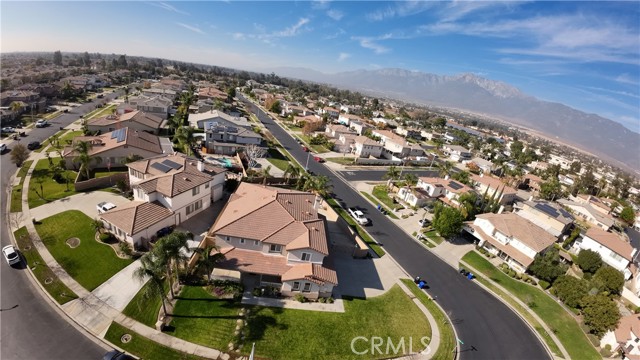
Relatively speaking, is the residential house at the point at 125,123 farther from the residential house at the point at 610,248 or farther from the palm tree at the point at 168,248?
A: the residential house at the point at 610,248

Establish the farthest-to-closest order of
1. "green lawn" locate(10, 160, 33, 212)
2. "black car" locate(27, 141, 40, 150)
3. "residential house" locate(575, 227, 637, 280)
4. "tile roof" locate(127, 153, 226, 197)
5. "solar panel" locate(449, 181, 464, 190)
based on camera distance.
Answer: "solar panel" locate(449, 181, 464, 190) → "black car" locate(27, 141, 40, 150) → "residential house" locate(575, 227, 637, 280) → "green lawn" locate(10, 160, 33, 212) → "tile roof" locate(127, 153, 226, 197)

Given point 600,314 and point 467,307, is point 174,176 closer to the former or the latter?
point 467,307

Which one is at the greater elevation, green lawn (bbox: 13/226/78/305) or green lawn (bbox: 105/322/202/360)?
green lawn (bbox: 13/226/78/305)

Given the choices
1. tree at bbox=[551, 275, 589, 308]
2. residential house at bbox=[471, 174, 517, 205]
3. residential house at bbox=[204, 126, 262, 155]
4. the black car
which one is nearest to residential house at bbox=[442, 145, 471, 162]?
residential house at bbox=[471, 174, 517, 205]

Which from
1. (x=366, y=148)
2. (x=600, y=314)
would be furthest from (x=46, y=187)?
(x=600, y=314)

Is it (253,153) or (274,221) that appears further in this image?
(253,153)

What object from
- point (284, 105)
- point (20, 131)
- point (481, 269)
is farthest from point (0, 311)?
point (284, 105)

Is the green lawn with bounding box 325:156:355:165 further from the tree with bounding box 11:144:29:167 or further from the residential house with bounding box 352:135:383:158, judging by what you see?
the tree with bounding box 11:144:29:167
